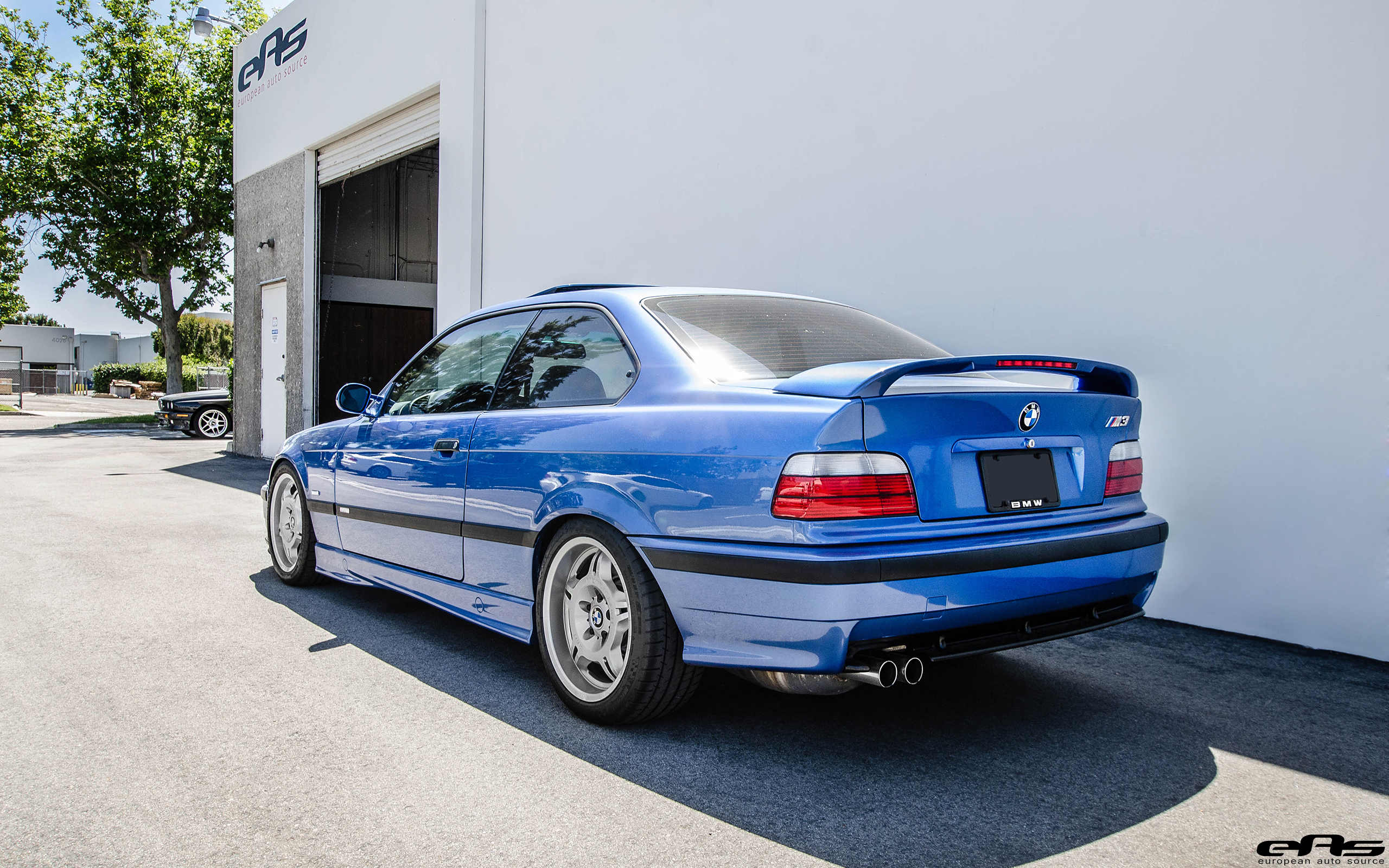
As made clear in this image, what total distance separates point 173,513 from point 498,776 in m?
6.33

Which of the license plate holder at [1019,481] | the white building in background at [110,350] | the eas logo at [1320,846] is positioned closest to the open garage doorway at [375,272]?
the license plate holder at [1019,481]

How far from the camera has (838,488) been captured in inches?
95.6

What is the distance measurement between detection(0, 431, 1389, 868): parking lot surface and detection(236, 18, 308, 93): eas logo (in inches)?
461

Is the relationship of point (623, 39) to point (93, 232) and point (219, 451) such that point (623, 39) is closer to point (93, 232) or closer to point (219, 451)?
point (219, 451)

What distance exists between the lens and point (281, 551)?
5.16 metres

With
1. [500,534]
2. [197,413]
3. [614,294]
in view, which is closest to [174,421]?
[197,413]

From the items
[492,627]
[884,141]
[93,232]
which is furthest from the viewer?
[93,232]

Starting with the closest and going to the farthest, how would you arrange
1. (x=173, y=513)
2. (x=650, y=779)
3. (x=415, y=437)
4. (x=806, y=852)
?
(x=806, y=852), (x=650, y=779), (x=415, y=437), (x=173, y=513)

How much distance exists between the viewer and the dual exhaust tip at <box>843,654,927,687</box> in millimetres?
2418

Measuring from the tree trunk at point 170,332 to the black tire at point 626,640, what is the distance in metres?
29.6

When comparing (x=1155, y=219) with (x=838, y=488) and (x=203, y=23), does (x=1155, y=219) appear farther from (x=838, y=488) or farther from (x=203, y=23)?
(x=203, y=23)

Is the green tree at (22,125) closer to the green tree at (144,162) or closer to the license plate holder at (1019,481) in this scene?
the green tree at (144,162)

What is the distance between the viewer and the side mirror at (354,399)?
4.38m

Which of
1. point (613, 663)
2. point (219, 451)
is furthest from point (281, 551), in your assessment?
point (219, 451)
